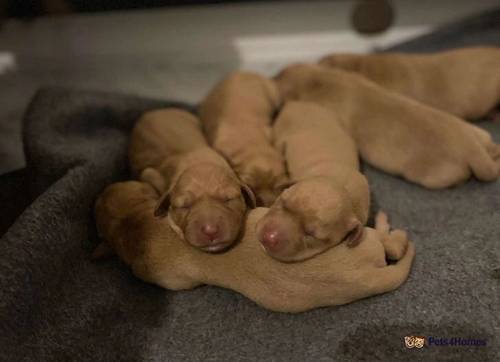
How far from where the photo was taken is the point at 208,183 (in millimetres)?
1400

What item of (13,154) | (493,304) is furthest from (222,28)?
(493,304)

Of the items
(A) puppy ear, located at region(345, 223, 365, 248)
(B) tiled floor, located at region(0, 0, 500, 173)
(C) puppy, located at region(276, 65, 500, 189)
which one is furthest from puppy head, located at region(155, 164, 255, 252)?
(B) tiled floor, located at region(0, 0, 500, 173)

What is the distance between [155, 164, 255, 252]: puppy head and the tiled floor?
176cm

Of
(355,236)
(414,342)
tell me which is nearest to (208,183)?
(355,236)

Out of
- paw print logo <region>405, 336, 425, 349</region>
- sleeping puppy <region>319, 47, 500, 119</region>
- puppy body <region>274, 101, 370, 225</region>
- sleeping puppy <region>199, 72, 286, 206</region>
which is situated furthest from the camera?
sleeping puppy <region>319, 47, 500, 119</region>

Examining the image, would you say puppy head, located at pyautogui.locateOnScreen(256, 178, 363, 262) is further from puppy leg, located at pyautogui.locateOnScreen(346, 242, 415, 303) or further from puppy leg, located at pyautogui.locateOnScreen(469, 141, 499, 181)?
puppy leg, located at pyautogui.locateOnScreen(469, 141, 499, 181)

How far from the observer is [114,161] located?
1777 mm

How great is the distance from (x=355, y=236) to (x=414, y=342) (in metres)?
0.27

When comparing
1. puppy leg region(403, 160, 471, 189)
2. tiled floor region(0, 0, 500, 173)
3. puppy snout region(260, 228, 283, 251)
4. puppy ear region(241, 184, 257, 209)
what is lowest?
tiled floor region(0, 0, 500, 173)

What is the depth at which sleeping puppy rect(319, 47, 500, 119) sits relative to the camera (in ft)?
6.57

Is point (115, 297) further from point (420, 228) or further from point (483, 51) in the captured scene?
point (483, 51)

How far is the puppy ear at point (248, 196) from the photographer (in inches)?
56.9

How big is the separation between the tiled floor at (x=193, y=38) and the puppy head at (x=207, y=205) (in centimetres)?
176

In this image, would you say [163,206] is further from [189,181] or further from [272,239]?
[272,239]
